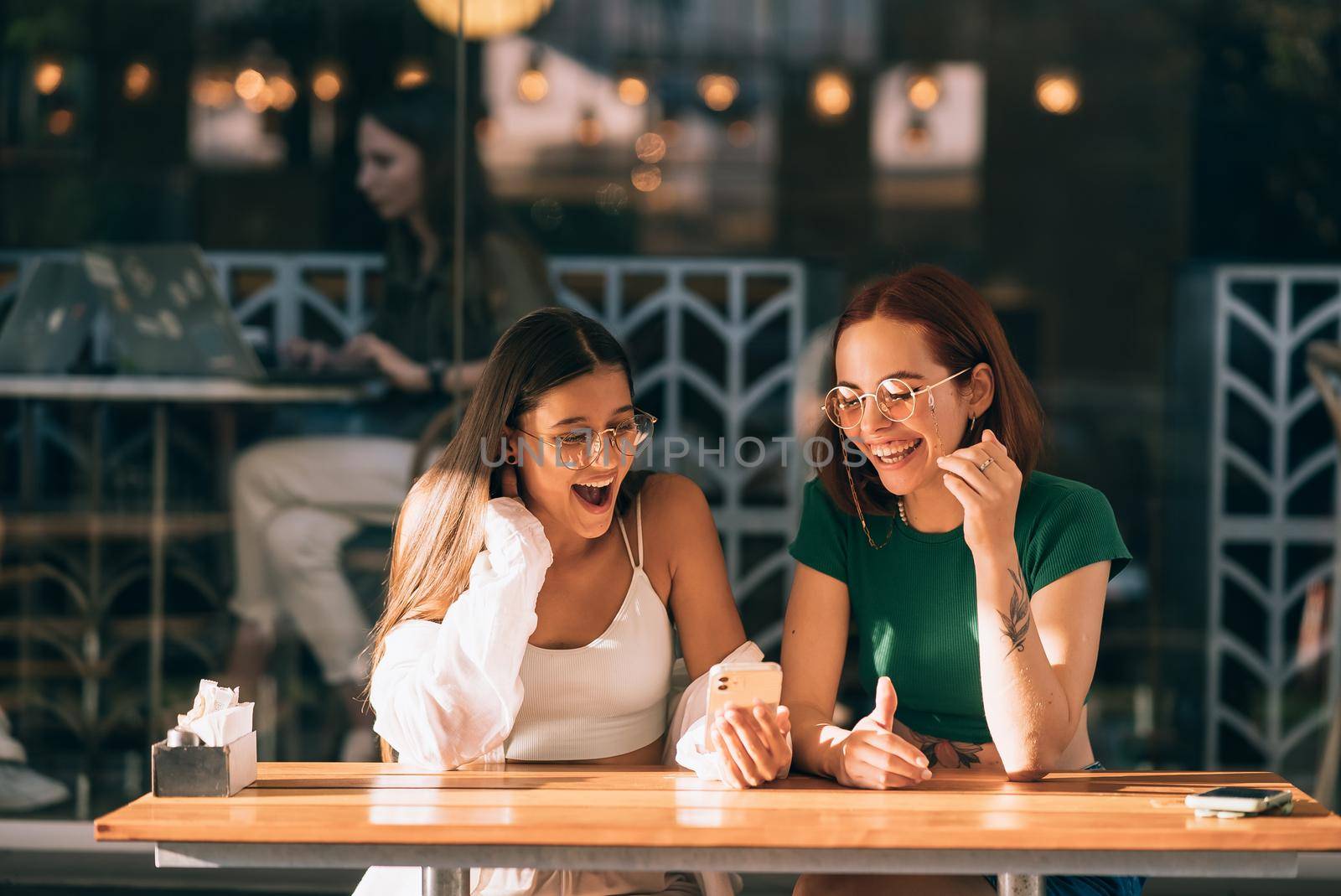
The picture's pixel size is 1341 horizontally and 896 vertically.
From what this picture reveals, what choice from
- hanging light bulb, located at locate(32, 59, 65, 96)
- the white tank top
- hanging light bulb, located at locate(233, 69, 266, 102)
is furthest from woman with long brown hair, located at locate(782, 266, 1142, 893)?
hanging light bulb, located at locate(32, 59, 65, 96)

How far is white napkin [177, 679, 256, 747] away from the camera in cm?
190

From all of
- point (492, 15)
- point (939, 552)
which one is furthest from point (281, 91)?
point (939, 552)

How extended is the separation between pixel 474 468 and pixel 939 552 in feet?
2.50

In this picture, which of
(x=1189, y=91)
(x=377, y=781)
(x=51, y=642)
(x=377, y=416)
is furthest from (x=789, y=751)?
(x=51, y=642)

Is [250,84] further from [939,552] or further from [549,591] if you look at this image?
[939,552]

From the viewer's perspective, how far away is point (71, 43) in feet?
12.9

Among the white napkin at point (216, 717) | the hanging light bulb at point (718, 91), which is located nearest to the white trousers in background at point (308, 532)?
the hanging light bulb at point (718, 91)

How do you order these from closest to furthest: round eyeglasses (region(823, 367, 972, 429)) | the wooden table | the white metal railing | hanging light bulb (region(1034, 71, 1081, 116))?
the wooden table → round eyeglasses (region(823, 367, 972, 429)) → hanging light bulb (region(1034, 71, 1081, 116)) → the white metal railing

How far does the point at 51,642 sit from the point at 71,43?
160 centimetres

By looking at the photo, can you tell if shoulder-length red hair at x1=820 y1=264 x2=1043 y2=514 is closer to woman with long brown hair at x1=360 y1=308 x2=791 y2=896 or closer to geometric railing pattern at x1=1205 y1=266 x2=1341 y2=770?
woman with long brown hair at x1=360 y1=308 x2=791 y2=896

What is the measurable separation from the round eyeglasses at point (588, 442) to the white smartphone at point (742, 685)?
50cm

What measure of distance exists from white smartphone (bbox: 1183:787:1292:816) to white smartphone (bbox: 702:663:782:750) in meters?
0.55

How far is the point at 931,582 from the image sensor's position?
239 cm

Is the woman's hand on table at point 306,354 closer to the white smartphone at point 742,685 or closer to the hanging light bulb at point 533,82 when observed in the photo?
the hanging light bulb at point 533,82
